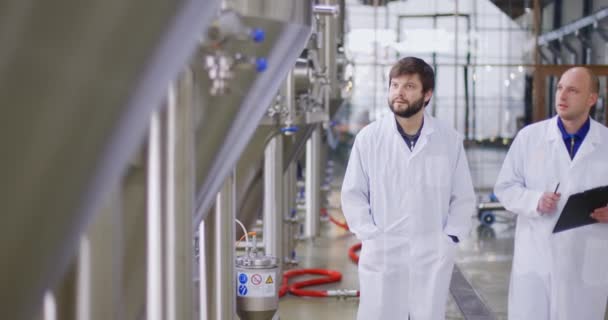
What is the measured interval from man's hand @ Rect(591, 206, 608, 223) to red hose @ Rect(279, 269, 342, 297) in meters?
1.96

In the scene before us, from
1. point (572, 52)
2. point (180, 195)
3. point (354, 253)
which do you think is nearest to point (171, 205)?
point (180, 195)

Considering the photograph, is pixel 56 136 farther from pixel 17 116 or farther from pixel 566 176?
pixel 566 176

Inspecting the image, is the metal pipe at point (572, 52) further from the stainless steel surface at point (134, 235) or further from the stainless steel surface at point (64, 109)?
the stainless steel surface at point (64, 109)

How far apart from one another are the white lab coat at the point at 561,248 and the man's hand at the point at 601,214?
0.05 meters

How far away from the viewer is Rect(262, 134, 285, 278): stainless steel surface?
4.29m

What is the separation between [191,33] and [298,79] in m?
3.21

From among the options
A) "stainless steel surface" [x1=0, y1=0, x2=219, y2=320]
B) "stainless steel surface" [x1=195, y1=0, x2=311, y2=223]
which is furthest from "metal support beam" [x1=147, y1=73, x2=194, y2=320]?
"stainless steel surface" [x1=0, y1=0, x2=219, y2=320]

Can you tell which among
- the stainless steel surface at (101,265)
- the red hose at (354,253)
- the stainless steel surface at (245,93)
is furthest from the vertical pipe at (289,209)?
the stainless steel surface at (101,265)

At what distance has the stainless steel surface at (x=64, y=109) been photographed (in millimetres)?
923

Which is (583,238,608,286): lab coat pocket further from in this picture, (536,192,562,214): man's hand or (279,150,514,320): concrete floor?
(279,150,514,320): concrete floor

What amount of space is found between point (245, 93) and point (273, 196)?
2.72 m

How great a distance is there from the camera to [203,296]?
83.7 inches

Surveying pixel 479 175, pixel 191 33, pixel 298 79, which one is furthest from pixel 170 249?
pixel 479 175

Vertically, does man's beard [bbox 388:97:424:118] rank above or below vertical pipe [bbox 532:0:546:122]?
below
